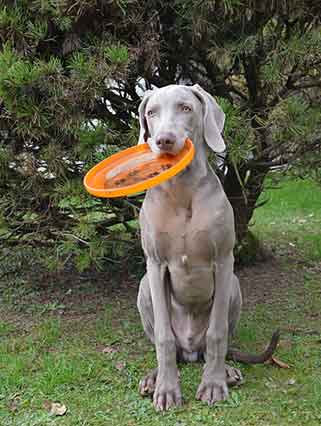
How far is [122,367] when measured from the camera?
154 inches

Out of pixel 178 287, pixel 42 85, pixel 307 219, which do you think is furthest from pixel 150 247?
pixel 307 219

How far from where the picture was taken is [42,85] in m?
3.89

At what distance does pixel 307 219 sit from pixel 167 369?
205 inches

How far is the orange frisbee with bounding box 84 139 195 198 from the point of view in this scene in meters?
3.09

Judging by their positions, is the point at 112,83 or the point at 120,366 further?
the point at 112,83

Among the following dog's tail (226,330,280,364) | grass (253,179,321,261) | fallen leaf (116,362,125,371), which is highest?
dog's tail (226,330,280,364)

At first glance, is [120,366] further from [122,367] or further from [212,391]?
[212,391]

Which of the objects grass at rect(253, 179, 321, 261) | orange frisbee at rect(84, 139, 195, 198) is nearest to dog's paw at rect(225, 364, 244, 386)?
orange frisbee at rect(84, 139, 195, 198)

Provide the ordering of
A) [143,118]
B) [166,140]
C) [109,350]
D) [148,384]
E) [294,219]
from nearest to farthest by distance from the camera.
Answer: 1. [166,140]
2. [143,118]
3. [148,384]
4. [109,350]
5. [294,219]

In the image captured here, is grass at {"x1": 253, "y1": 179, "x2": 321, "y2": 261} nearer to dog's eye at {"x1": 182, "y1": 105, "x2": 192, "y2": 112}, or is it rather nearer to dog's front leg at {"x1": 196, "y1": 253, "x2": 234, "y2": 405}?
dog's front leg at {"x1": 196, "y1": 253, "x2": 234, "y2": 405}

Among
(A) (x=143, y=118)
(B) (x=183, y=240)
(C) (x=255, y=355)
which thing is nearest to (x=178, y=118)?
(A) (x=143, y=118)

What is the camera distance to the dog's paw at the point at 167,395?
337 cm

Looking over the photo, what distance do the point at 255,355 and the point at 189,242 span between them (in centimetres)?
96

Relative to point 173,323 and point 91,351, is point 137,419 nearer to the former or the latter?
point 173,323
